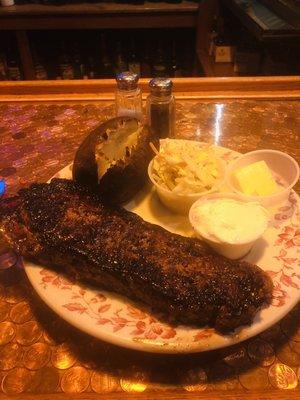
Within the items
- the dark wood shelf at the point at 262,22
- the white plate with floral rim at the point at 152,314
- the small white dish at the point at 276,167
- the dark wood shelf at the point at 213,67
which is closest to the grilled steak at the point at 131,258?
the white plate with floral rim at the point at 152,314

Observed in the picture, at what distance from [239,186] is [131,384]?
66 centimetres

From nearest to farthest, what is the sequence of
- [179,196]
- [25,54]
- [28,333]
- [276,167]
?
1. [28,333]
2. [179,196]
3. [276,167]
4. [25,54]

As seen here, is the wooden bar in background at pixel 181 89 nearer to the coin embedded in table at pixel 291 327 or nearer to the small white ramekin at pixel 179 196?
the small white ramekin at pixel 179 196

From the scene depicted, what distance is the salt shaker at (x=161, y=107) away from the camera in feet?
4.90

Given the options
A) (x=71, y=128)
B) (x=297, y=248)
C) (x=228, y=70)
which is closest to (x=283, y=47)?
(x=228, y=70)

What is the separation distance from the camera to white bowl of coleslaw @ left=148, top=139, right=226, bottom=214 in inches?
46.3

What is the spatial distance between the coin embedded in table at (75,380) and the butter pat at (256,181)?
0.69m

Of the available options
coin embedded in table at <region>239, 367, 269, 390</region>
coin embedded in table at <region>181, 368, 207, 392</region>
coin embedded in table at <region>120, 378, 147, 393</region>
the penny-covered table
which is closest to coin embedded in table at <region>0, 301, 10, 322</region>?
the penny-covered table

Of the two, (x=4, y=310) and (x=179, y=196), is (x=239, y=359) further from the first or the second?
(x=4, y=310)

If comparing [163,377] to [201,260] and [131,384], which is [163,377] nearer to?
[131,384]

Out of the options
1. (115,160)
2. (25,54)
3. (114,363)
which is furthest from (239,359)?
(25,54)

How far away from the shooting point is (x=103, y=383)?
2.88ft

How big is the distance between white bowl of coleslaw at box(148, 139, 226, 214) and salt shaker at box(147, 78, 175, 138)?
0.25 metres

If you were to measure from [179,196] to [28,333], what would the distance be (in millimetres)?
566
